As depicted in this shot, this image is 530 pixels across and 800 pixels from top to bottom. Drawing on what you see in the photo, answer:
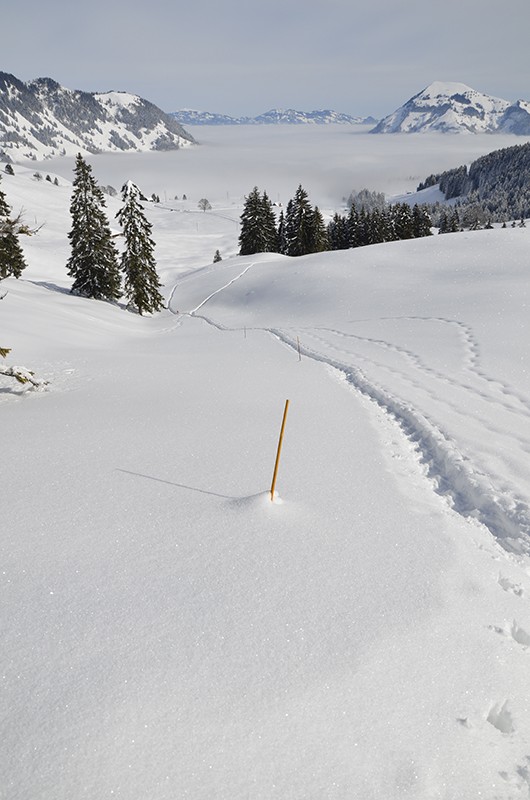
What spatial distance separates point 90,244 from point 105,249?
1375 millimetres

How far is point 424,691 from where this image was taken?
3.66 m

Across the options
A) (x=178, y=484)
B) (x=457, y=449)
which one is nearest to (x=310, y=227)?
(x=457, y=449)

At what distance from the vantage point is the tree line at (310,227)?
62469mm

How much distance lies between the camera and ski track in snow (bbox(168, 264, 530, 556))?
20.7ft

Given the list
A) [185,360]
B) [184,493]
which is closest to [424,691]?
[184,493]

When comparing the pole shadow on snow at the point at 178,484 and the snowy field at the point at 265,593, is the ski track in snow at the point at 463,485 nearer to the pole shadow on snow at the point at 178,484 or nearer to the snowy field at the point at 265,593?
the snowy field at the point at 265,593

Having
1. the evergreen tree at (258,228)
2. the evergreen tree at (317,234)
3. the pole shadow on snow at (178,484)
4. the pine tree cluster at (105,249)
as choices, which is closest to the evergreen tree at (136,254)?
the pine tree cluster at (105,249)

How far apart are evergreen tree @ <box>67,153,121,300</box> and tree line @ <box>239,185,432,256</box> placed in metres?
25.0

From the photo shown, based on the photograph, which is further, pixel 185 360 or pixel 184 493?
pixel 185 360

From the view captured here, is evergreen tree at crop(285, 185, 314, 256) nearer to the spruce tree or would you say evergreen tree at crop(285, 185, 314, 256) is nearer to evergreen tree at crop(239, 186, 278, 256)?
evergreen tree at crop(239, 186, 278, 256)

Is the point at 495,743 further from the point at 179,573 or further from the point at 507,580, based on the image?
the point at 179,573

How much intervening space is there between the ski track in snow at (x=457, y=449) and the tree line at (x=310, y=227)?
50.4 m

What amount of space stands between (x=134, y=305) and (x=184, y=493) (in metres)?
43.6

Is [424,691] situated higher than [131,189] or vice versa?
[131,189]
